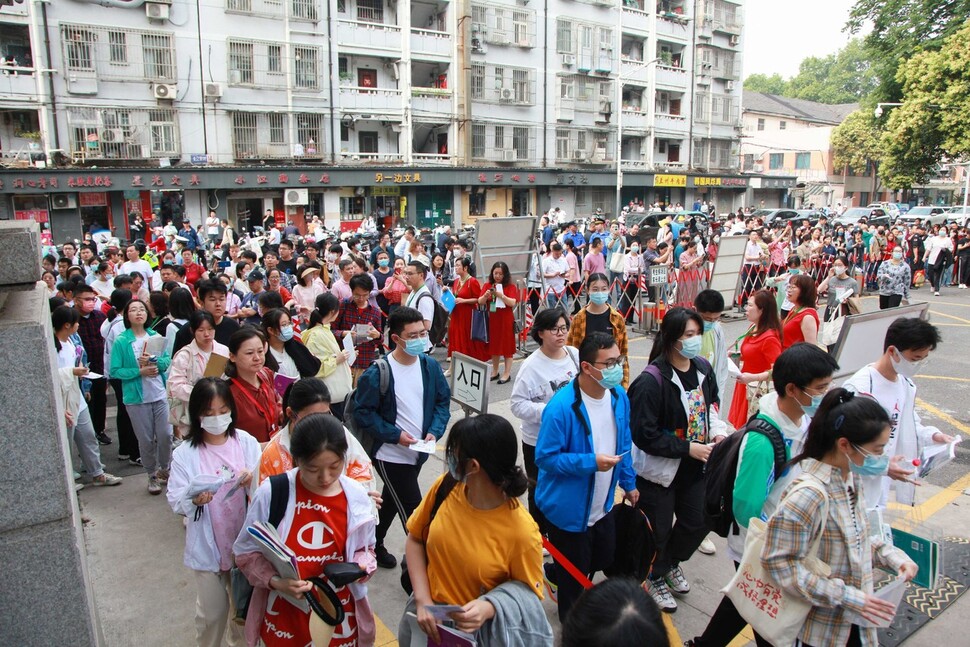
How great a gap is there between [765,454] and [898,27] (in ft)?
107

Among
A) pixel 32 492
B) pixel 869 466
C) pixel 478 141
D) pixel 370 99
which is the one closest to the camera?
pixel 32 492

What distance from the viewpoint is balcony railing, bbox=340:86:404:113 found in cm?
3048

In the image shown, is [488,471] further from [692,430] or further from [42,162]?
[42,162]

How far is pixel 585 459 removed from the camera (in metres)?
3.45

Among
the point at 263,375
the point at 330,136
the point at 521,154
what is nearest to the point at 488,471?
the point at 263,375

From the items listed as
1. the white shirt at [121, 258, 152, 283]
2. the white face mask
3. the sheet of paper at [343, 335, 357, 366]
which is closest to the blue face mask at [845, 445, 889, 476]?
the white face mask

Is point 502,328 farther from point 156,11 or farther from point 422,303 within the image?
point 156,11

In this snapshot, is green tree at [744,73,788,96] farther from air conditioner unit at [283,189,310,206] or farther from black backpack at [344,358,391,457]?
black backpack at [344,358,391,457]

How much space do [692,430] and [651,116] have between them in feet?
128

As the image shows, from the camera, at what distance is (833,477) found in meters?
2.73

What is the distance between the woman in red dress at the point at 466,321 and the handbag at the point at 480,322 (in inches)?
3.1

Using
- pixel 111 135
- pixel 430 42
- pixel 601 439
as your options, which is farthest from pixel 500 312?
pixel 430 42

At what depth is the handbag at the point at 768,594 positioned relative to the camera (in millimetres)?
2691

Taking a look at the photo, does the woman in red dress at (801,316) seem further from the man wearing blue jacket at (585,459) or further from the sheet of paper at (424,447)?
the sheet of paper at (424,447)
